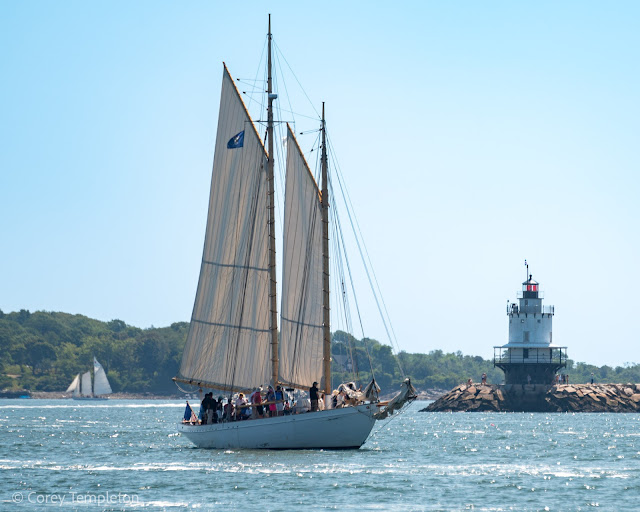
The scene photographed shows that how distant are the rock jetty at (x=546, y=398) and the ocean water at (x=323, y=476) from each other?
204 ft

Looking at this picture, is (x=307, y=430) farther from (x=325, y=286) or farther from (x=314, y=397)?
(x=325, y=286)

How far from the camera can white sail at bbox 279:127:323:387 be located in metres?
55.1

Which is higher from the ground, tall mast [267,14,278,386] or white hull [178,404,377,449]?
tall mast [267,14,278,386]

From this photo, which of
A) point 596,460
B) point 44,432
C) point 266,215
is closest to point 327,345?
point 266,215

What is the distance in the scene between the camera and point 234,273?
57.5 metres

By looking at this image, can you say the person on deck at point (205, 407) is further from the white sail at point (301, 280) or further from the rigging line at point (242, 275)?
the white sail at point (301, 280)

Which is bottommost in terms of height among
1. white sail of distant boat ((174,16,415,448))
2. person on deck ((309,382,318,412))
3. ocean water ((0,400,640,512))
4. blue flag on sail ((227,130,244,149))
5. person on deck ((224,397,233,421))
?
ocean water ((0,400,640,512))

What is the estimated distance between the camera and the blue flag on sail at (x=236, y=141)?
188 ft

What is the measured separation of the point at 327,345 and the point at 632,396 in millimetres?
93560

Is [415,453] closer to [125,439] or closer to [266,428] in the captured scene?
[266,428]

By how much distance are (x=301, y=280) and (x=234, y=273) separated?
4.04 meters

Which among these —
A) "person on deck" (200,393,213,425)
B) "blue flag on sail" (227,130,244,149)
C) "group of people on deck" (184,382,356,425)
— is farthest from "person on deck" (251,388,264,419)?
"blue flag on sail" (227,130,244,149)

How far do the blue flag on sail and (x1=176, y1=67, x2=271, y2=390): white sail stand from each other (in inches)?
1.8

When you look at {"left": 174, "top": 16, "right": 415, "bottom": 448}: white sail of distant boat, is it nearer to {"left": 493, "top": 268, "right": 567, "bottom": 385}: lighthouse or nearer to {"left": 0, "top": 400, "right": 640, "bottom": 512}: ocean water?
{"left": 0, "top": 400, "right": 640, "bottom": 512}: ocean water
